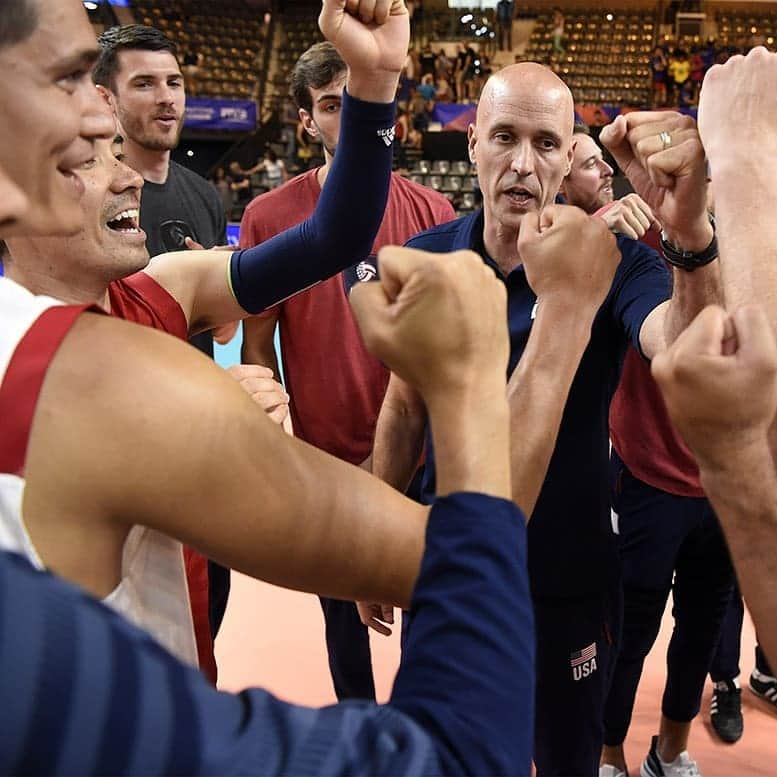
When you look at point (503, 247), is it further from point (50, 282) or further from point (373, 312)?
point (373, 312)

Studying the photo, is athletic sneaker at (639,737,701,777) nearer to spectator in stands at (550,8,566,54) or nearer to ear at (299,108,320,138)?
ear at (299,108,320,138)

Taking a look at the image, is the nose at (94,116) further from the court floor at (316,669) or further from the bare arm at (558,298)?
the court floor at (316,669)

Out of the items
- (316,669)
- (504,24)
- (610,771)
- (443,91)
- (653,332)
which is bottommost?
(316,669)

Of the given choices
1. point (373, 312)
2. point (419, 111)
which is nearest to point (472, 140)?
point (373, 312)

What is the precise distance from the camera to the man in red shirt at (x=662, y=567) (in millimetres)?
2633

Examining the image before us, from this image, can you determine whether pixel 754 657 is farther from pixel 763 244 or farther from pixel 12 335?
pixel 12 335

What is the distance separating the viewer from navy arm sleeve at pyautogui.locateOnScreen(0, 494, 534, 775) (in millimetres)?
523

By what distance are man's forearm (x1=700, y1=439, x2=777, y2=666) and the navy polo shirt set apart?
860 millimetres

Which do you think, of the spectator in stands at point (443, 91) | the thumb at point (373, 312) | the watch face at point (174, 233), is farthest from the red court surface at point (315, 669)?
the spectator in stands at point (443, 91)

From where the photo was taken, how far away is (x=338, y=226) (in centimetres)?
168

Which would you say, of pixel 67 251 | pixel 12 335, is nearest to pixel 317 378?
pixel 67 251

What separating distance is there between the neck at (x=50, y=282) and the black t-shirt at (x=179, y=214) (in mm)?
1408

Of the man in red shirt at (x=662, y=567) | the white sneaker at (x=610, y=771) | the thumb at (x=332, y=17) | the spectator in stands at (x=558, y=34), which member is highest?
the spectator in stands at (x=558, y=34)

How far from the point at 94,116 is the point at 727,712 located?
9.33ft
